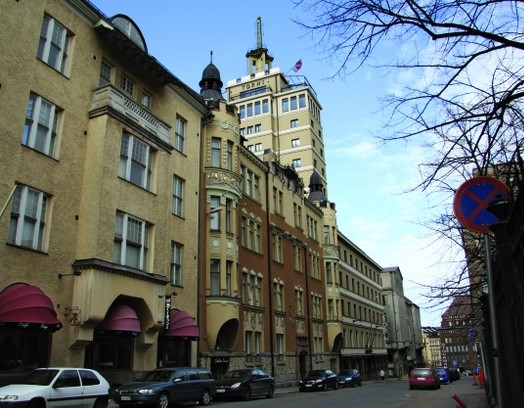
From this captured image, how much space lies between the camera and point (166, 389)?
17.7m

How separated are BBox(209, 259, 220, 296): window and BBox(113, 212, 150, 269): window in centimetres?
723

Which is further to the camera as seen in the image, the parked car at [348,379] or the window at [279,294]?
the parked car at [348,379]

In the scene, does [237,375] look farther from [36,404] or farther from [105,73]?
[105,73]

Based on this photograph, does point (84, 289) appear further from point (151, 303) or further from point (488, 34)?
point (488, 34)

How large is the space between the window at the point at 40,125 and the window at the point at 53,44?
1.75m

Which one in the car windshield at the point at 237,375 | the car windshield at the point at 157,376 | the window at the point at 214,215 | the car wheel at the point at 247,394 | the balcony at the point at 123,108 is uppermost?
the balcony at the point at 123,108

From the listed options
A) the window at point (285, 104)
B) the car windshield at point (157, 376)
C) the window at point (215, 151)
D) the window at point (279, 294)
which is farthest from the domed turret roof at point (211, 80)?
the window at point (285, 104)

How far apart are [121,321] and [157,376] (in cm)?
251

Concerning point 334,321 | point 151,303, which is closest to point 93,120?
point 151,303

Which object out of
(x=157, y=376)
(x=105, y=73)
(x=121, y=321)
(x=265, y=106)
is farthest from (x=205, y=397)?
(x=265, y=106)

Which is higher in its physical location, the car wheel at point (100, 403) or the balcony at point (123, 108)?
the balcony at point (123, 108)

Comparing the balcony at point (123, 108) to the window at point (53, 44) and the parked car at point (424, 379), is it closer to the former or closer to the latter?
the window at point (53, 44)

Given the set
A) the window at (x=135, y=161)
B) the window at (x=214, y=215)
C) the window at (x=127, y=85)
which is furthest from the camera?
the window at (x=214, y=215)

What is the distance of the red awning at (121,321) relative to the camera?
19.0 meters
